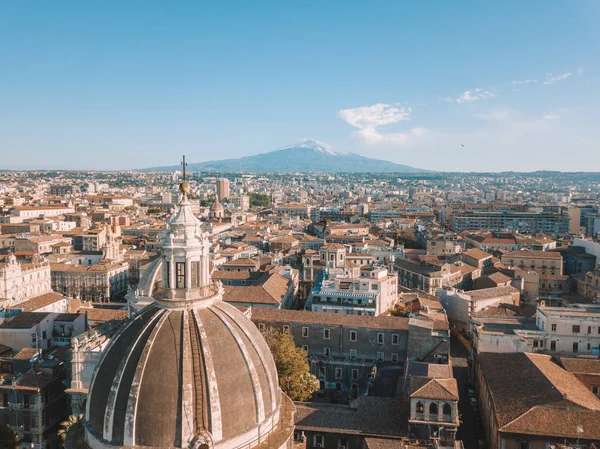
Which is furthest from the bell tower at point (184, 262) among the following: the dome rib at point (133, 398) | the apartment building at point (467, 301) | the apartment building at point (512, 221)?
the apartment building at point (512, 221)

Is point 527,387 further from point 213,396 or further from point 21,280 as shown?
point 21,280

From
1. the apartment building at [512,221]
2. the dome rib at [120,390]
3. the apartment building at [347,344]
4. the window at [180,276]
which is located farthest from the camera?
the apartment building at [512,221]

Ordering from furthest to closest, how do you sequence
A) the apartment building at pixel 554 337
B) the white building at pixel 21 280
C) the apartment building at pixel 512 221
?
the apartment building at pixel 512 221, the white building at pixel 21 280, the apartment building at pixel 554 337

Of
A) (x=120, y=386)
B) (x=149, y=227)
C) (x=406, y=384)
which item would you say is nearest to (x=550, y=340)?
(x=406, y=384)

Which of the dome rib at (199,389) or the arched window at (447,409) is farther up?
the dome rib at (199,389)

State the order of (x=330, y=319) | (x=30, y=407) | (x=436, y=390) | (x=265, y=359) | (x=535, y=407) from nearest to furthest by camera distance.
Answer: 1. (x=265, y=359)
2. (x=436, y=390)
3. (x=535, y=407)
4. (x=30, y=407)
5. (x=330, y=319)

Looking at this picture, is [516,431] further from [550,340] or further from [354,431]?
[550,340]

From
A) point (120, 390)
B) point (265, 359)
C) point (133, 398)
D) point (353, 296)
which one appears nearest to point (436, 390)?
point (265, 359)

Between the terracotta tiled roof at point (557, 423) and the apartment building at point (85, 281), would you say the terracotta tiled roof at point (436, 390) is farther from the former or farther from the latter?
the apartment building at point (85, 281)
